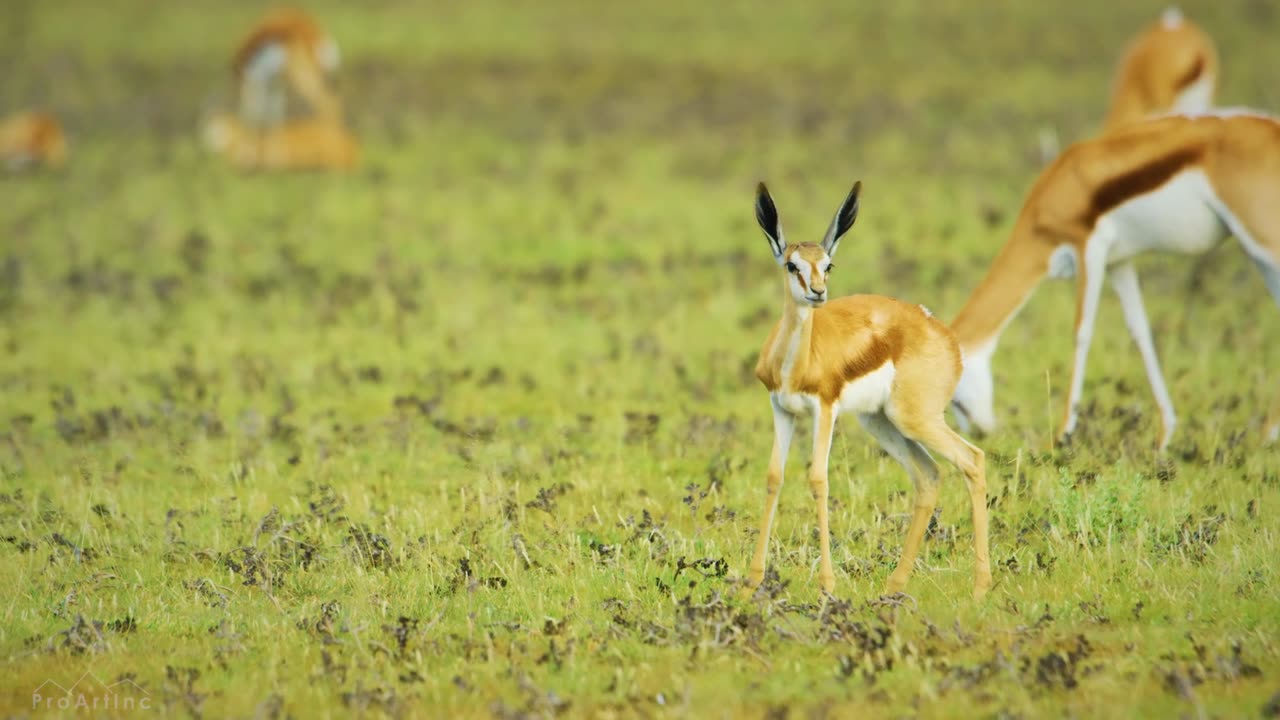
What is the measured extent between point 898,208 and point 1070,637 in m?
11.4

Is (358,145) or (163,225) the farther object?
(358,145)

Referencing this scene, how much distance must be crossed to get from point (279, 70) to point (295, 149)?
171cm

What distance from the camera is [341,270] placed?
48.7 ft

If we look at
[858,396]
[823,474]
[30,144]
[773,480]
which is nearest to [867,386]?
[858,396]

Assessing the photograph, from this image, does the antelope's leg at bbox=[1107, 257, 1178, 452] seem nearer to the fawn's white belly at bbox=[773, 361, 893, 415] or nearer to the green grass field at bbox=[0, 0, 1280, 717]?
the green grass field at bbox=[0, 0, 1280, 717]

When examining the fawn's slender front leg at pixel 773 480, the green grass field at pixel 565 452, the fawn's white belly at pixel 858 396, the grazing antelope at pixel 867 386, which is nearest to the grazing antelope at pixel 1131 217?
the green grass field at pixel 565 452

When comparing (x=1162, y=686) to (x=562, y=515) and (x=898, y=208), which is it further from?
(x=898, y=208)

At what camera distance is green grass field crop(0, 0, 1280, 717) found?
5840 millimetres

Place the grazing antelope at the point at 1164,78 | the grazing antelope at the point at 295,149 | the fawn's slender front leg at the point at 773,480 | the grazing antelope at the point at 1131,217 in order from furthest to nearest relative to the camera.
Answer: the grazing antelope at the point at 295,149
the grazing antelope at the point at 1164,78
the grazing antelope at the point at 1131,217
the fawn's slender front leg at the point at 773,480

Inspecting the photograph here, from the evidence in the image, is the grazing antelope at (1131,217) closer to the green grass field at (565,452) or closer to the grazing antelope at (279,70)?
the green grass field at (565,452)

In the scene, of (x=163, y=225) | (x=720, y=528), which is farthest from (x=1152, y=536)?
(x=163, y=225)

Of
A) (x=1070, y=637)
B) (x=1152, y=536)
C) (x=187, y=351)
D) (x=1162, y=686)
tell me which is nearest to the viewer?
(x=1162, y=686)

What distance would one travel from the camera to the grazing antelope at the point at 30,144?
2028cm

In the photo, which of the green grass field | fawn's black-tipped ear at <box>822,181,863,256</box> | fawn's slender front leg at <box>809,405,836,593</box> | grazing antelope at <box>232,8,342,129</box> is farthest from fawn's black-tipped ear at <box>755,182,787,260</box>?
grazing antelope at <box>232,8,342,129</box>
